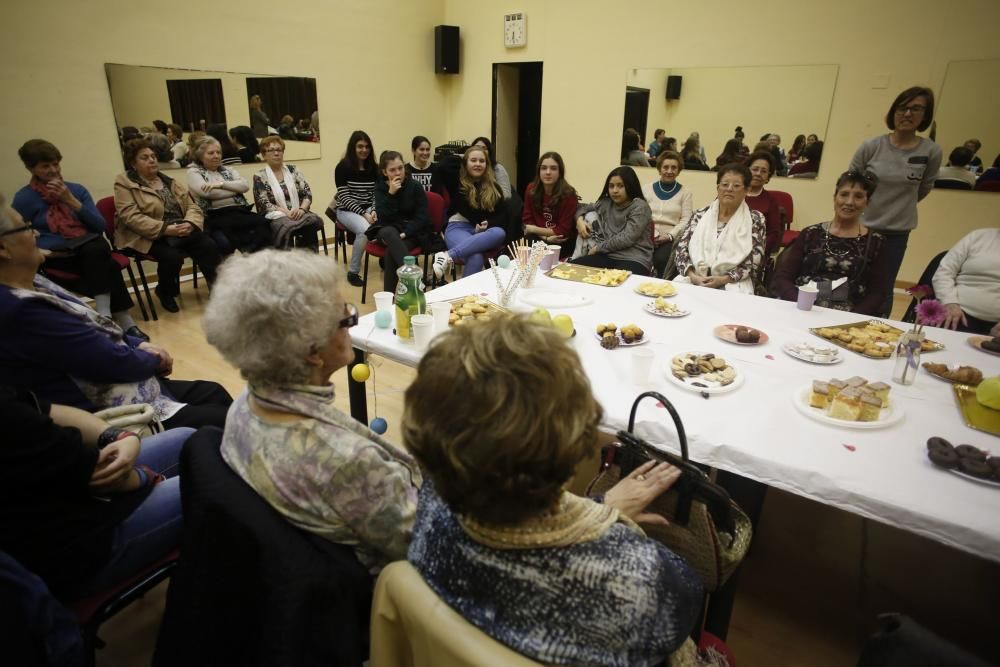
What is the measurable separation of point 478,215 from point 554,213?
2.06 ft

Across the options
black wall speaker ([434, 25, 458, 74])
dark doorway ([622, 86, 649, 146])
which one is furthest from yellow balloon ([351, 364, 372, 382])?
black wall speaker ([434, 25, 458, 74])

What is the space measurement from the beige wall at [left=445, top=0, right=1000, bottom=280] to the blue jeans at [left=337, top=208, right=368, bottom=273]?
9.08 ft

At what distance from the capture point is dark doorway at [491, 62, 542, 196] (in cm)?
671

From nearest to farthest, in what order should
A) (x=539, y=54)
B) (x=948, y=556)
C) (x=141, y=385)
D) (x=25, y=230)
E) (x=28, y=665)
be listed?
(x=28, y=665) < (x=25, y=230) < (x=141, y=385) < (x=948, y=556) < (x=539, y=54)

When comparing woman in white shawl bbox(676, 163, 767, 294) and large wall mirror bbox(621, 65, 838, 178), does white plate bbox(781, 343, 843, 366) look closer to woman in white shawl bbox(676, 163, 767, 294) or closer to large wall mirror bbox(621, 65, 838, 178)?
woman in white shawl bbox(676, 163, 767, 294)

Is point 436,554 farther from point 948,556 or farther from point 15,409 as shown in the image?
point 948,556

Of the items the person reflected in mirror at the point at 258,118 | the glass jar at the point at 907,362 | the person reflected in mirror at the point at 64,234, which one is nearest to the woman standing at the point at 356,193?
the person reflected in mirror at the point at 258,118

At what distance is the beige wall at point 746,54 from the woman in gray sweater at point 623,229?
2283 millimetres

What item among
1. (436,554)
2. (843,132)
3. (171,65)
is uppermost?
(171,65)

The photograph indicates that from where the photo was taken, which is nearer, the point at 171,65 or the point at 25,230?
the point at 25,230

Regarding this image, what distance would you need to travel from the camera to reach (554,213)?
4.22m

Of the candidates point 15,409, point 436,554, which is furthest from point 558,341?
point 15,409

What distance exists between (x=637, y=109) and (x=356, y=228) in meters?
3.23

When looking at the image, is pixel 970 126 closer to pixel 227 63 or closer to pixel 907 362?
pixel 907 362
